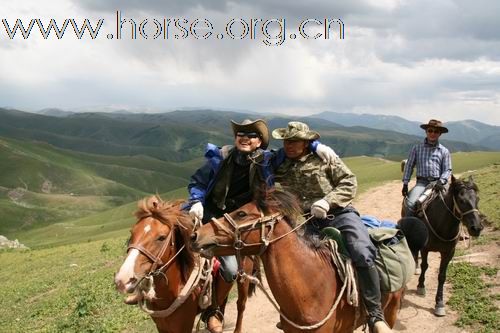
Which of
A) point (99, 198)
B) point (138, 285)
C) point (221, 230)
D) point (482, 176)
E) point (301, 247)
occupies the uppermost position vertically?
point (221, 230)

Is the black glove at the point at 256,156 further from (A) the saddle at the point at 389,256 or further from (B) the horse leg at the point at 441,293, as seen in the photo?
(B) the horse leg at the point at 441,293

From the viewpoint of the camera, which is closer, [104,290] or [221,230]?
[221,230]

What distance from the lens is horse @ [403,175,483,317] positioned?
9992 mm

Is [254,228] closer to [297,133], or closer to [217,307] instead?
[297,133]

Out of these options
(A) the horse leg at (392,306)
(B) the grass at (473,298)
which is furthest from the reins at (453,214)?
(A) the horse leg at (392,306)

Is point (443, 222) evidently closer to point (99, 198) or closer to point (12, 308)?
point (12, 308)

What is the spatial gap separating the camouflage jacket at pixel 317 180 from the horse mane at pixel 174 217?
1702 millimetres

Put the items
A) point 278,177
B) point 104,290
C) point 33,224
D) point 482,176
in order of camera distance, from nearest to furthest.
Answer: point 278,177
point 104,290
point 482,176
point 33,224

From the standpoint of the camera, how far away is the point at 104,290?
14.3 m

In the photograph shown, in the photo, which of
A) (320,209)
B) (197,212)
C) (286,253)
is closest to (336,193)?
(320,209)

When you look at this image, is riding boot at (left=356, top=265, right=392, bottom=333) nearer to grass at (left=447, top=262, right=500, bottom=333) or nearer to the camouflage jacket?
the camouflage jacket

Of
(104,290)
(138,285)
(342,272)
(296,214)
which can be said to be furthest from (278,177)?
(104,290)

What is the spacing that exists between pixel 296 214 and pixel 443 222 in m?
7.14

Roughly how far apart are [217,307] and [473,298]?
7.15 m
